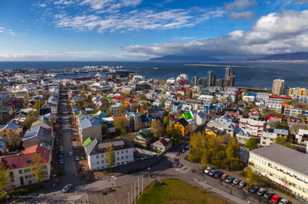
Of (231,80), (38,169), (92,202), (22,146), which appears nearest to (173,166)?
(92,202)

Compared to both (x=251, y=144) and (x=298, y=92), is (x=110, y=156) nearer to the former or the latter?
(x=251, y=144)

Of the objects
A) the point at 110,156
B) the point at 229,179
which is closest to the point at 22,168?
the point at 110,156

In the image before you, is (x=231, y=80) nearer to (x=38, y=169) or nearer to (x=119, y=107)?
(x=119, y=107)

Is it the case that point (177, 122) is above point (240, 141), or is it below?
above

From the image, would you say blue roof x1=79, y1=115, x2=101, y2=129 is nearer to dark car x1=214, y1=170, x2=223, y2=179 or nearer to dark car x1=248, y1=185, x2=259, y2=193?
dark car x1=214, y1=170, x2=223, y2=179

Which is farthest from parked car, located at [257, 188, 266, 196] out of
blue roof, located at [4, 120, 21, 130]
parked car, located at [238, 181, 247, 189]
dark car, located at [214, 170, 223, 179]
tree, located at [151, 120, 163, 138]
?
blue roof, located at [4, 120, 21, 130]

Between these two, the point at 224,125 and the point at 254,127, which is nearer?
the point at 254,127
